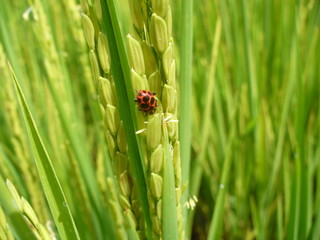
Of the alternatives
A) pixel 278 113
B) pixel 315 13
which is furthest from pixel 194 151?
pixel 315 13

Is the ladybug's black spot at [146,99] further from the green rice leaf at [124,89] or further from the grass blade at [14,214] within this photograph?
the grass blade at [14,214]

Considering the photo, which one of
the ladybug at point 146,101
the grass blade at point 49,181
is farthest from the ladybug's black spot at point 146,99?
the grass blade at point 49,181

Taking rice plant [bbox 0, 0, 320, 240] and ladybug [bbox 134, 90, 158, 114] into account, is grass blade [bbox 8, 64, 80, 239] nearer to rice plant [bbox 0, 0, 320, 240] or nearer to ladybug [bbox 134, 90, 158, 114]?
rice plant [bbox 0, 0, 320, 240]

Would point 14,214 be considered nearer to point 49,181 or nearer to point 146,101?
point 49,181

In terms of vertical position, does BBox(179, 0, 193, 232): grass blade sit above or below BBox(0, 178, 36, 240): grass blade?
above

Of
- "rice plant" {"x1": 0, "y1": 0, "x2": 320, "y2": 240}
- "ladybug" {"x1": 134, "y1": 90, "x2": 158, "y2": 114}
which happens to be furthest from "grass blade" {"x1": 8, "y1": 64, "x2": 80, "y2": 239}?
"ladybug" {"x1": 134, "y1": 90, "x2": 158, "y2": 114}

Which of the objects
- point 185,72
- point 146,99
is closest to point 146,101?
point 146,99

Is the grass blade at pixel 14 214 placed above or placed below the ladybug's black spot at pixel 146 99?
below

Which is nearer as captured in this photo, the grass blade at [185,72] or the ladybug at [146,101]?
the ladybug at [146,101]
